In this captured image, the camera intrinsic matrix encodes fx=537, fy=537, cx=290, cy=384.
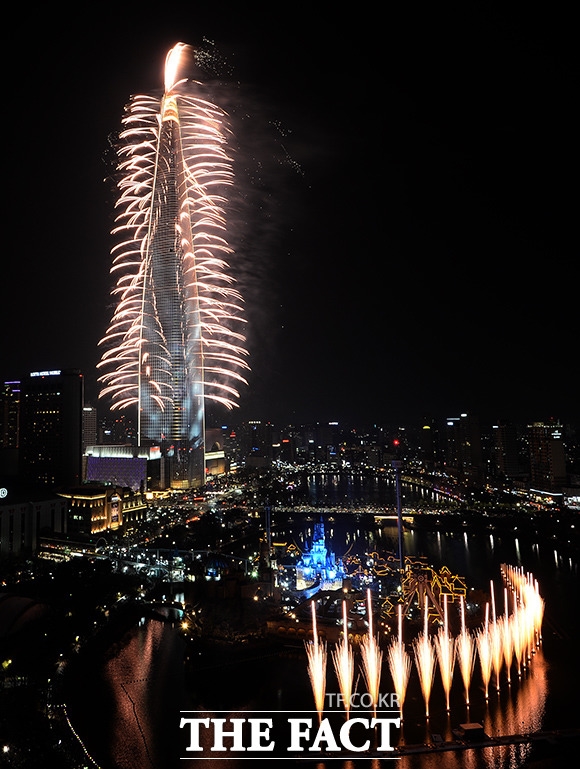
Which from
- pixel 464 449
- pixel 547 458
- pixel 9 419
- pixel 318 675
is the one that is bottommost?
pixel 318 675

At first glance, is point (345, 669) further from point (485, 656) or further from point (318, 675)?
point (485, 656)

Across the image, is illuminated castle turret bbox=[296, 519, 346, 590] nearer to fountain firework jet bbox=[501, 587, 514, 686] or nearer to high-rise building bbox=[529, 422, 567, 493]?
fountain firework jet bbox=[501, 587, 514, 686]

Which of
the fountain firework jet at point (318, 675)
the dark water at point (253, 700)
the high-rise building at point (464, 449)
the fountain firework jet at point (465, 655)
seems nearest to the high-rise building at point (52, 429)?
the dark water at point (253, 700)

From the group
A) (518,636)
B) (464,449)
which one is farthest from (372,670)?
(464,449)

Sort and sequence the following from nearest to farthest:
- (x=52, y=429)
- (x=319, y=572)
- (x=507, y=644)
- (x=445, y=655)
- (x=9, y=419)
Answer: (x=445, y=655)
(x=507, y=644)
(x=319, y=572)
(x=52, y=429)
(x=9, y=419)

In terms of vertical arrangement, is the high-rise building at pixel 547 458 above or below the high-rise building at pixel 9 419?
below

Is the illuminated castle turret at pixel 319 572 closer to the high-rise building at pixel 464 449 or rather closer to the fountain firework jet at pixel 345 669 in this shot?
the fountain firework jet at pixel 345 669

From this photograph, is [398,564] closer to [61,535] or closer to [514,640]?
[514,640]
